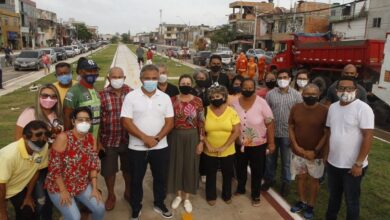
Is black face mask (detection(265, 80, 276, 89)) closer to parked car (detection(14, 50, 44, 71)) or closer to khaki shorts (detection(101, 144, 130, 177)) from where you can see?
khaki shorts (detection(101, 144, 130, 177))

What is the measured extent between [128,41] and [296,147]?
19042cm

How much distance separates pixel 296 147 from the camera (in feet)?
14.6

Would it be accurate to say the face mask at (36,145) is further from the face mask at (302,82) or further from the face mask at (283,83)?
the face mask at (302,82)

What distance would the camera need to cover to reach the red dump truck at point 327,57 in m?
11.7

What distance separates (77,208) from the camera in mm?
3625

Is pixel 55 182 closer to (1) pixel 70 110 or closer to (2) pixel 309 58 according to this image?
(1) pixel 70 110

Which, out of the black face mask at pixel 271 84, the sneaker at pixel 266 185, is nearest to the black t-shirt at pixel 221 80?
the black face mask at pixel 271 84

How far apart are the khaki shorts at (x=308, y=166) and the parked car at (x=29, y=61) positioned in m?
25.6

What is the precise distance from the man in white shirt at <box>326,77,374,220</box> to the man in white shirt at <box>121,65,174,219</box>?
1.94m

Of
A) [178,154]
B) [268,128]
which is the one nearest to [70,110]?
[178,154]

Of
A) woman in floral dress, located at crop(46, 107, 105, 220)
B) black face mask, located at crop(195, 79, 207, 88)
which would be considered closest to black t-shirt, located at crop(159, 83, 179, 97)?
black face mask, located at crop(195, 79, 207, 88)

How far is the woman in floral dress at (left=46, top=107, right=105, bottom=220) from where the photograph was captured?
11.3 feet

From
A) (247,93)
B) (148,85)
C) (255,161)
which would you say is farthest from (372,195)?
(148,85)

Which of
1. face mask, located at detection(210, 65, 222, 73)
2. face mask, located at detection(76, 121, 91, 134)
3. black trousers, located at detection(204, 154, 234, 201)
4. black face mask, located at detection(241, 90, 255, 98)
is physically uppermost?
face mask, located at detection(210, 65, 222, 73)
